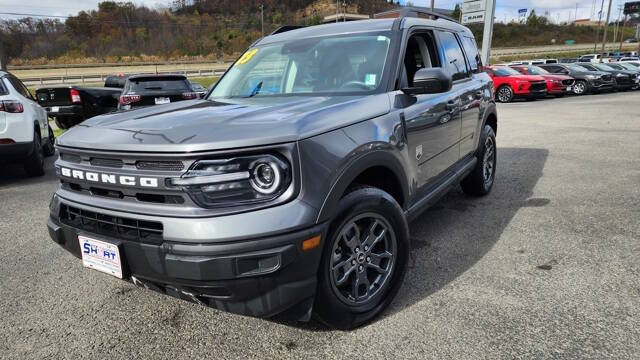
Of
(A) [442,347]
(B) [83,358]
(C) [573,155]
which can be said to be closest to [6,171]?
(B) [83,358]

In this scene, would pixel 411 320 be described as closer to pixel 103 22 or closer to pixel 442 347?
pixel 442 347

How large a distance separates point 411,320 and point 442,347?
0.99 feet

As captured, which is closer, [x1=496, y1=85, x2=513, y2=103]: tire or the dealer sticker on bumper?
the dealer sticker on bumper

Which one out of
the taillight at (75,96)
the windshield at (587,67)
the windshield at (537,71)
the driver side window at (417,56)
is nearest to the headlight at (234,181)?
the driver side window at (417,56)

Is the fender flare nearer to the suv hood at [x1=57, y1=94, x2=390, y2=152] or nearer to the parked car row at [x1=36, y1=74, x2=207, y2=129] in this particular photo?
the suv hood at [x1=57, y1=94, x2=390, y2=152]

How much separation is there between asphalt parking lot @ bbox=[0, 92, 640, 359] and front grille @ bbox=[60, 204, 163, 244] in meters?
0.71

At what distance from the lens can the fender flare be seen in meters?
2.16

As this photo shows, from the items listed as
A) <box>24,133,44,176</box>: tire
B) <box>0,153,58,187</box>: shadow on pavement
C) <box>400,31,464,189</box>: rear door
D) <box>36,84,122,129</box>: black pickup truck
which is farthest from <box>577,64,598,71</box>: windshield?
<box>24,133,44,176</box>: tire

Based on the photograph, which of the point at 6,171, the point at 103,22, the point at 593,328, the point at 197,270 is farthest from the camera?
the point at 103,22

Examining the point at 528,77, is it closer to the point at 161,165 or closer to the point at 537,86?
the point at 537,86

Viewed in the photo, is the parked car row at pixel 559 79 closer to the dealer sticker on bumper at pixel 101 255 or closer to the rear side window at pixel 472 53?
the rear side window at pixel 472 53

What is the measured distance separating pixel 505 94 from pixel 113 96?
15.7 metres

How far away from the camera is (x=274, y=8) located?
123125 millimetres

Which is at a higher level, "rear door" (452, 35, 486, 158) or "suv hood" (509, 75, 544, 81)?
"rear door" (452, 35, 486, 158)
